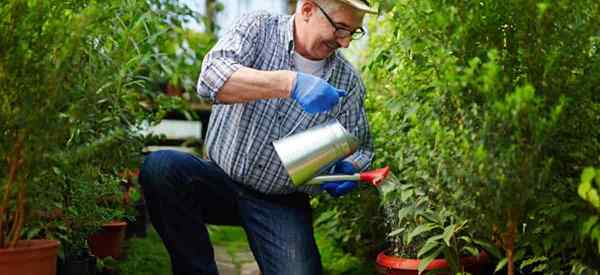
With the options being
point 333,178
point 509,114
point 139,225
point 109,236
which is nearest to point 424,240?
point 333,178

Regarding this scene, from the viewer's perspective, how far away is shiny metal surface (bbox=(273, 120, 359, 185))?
2.21 m

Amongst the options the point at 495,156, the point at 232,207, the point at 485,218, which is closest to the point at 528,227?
the point at 485,218

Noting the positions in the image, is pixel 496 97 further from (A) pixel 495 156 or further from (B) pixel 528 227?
(B) pixel 528 227

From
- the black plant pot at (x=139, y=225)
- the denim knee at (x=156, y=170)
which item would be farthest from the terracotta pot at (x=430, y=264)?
the black plant pot at (x=139, y=225)

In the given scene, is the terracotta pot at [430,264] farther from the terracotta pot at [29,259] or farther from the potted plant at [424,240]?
the terracotta pot at [29,259]

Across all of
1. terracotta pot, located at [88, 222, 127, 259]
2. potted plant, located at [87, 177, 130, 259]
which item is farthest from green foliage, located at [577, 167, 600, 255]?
terracotta pot, located at [88, 222, 127, 259]

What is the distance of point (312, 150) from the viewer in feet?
7.24

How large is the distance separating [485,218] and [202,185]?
118 centimetres

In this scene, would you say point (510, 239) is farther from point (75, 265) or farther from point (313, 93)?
point (75, 265)

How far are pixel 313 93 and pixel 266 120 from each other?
0.44 meters

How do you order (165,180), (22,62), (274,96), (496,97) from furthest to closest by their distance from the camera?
(165,180) → (274,96) → (22,62) → (496,97)

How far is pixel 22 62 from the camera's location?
5.58 feet

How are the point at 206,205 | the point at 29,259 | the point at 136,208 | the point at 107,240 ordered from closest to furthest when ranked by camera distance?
the point at 29,259, the point at 206,205, the point at 107,240, the point at 136,208

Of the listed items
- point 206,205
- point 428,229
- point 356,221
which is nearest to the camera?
point 428,229
